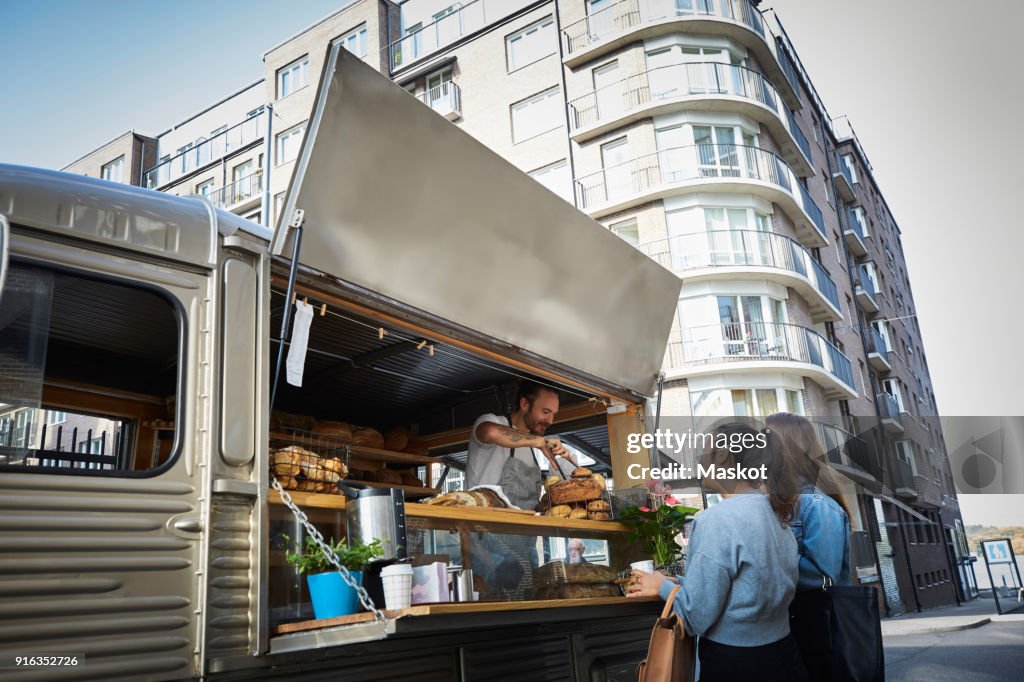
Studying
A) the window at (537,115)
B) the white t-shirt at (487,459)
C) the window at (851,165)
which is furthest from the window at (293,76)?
the white t-shirt at (487,459)

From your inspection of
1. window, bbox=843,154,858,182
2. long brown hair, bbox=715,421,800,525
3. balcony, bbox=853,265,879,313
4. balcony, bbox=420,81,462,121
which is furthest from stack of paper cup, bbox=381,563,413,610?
window, bbox=843,154,858,182

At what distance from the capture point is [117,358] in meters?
5.16

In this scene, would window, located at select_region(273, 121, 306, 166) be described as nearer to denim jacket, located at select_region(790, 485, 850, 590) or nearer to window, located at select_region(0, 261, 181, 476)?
window, located at select_region(0, 261, 181, 476)

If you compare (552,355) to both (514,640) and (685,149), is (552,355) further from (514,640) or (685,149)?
(685,149)

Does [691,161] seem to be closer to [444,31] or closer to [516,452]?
[444,31]

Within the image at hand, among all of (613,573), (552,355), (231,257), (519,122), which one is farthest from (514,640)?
(519,122)

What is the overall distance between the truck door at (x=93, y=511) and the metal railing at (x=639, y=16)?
2771cm

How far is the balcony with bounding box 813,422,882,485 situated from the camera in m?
29.7

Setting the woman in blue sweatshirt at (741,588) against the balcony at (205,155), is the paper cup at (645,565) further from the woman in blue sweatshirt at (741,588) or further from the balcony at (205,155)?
the balcony at (205,155)

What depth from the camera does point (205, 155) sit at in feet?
127

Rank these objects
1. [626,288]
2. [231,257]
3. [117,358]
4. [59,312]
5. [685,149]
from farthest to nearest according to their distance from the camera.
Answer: [685,149]
[626,288]
[117,358]
[59,312]
[231,257]

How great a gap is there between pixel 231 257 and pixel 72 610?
1.54 metres

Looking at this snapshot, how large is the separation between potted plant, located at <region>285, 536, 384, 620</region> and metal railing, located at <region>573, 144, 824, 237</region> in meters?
25.0

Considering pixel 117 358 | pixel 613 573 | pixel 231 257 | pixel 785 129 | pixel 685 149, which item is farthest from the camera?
pixel 785 129
